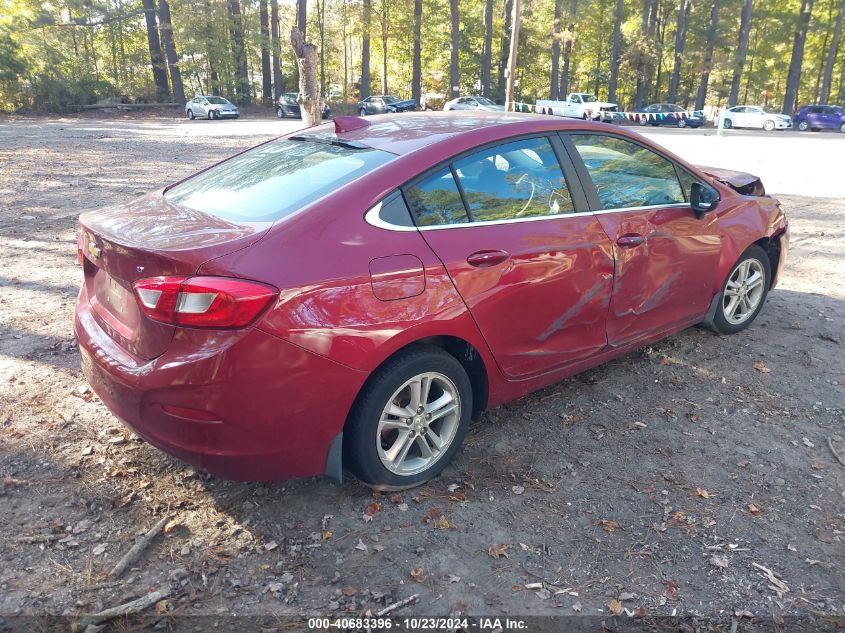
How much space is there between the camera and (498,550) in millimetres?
2760

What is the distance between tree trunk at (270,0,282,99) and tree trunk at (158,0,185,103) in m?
6.84

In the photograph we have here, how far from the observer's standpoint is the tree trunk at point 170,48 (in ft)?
133

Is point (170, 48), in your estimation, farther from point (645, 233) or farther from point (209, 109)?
point (645, 233)

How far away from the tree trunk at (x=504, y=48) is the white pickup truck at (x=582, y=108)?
365 inches

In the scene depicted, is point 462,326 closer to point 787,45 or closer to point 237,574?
point 237,574

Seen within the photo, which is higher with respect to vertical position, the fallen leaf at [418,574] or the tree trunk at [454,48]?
the tree trunk at [454,48]

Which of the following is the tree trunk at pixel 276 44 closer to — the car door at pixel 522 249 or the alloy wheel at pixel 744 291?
the alloy wheel at pixel 744 291

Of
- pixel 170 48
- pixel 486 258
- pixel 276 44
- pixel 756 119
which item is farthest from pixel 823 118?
pixel 486 258

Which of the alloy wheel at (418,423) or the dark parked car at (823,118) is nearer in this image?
the alloy wheel at (418,423)

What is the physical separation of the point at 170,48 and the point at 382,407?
44847 mm

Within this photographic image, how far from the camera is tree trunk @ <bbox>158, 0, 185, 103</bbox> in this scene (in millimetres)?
40625

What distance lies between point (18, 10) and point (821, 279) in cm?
4939

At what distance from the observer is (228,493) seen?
10.2ft

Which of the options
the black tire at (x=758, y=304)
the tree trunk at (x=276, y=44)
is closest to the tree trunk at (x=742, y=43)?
the tree trunk at (x=276, y=44)
